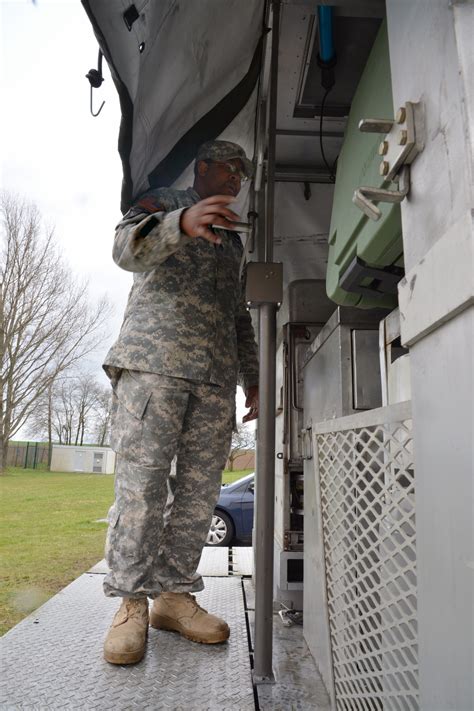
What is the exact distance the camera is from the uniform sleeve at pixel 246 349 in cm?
202

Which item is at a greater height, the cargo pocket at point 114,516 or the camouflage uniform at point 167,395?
the camouflage uniform at point 167,395

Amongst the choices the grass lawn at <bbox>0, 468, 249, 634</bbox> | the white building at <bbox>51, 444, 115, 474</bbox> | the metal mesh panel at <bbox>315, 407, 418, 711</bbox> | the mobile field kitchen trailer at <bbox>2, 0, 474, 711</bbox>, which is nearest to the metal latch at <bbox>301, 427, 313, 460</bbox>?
the mobile field kitchen trailer at <bbox>2, 0, 474, 711</bbox>

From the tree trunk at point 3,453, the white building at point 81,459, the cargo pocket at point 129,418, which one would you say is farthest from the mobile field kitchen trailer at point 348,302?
the white building at point 81,459

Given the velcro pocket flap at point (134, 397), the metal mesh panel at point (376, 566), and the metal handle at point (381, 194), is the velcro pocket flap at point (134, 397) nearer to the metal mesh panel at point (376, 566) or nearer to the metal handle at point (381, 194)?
the metal mesh panel at point (376, 566)

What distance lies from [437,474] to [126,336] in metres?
1.27

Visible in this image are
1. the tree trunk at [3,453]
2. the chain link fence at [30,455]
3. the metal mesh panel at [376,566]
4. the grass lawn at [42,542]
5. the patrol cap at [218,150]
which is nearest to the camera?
the metal mesh panel at [376,566]

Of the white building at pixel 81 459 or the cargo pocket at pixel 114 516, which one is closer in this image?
the cargo pocket at pixel 114 516

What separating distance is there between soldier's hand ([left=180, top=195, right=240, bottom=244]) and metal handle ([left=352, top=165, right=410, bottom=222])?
0.64m

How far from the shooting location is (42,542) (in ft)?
20.8

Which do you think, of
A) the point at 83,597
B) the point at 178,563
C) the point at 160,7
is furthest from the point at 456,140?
the point at 83,597

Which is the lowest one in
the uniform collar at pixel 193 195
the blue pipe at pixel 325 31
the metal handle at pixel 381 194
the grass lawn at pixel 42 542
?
the grass lawn at pixel 42 542

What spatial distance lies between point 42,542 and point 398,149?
694 cm

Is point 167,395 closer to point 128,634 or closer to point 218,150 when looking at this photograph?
point 128,634

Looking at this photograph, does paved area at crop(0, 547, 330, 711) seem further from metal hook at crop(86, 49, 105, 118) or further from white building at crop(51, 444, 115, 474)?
white building at crop(51, 444, 115, 474)
